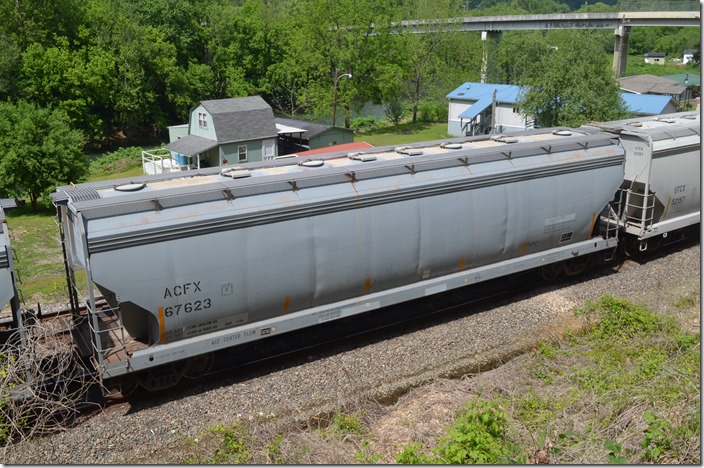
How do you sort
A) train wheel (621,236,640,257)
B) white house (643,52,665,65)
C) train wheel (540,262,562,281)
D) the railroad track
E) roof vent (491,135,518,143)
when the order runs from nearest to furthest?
the railroad track < roof vent (491,135,518,143) < train wheel (540,262,562,281) < train wheel (621,236,640,257) < white house (643,52,665,65)

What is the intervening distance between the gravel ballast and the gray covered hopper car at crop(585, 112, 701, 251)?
2044mm

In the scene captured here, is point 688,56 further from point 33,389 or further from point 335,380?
point 33,389

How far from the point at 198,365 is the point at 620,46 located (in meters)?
69.9

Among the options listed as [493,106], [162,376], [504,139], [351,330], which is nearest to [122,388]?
[162,376]

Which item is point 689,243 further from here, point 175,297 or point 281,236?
point 175,297

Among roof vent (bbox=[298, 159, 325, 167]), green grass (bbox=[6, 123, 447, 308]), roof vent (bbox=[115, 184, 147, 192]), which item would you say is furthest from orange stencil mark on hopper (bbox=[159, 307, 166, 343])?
roof vent (bbox=[298, 159, 325, 167])

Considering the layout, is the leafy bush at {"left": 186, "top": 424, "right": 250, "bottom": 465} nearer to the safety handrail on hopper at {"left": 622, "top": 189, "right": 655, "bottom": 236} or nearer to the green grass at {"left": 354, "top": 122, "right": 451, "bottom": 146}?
the safety handrail on hopper at {"left": 622, "top": 189, "right": 655, "bottom": 236}

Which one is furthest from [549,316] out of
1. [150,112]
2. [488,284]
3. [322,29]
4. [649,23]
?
[649,23]

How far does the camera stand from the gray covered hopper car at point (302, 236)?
→ 442 inches

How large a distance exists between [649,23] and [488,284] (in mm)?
57936

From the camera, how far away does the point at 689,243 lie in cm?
2117

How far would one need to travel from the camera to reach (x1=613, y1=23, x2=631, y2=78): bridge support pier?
221ft

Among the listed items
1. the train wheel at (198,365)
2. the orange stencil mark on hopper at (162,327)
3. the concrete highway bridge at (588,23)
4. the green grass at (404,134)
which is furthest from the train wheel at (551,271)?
the concrete highway bridge at (588,23)

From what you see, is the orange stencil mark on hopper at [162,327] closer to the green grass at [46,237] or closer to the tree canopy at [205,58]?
the green grass at [46,237]
